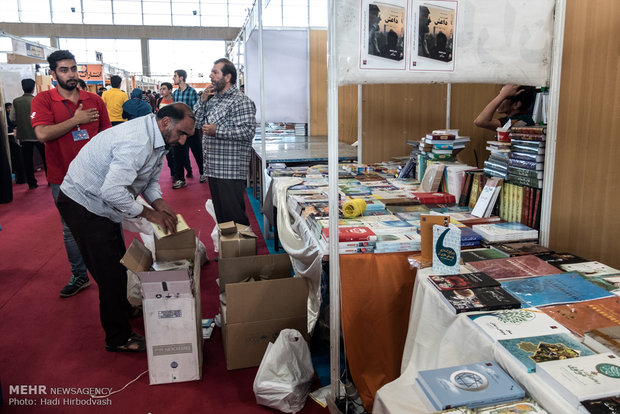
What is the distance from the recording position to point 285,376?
2.13 m

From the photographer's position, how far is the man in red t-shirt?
3.04 m

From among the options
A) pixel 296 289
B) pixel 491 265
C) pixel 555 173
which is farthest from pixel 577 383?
pixel 296 289

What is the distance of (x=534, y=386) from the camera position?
42.6 inches

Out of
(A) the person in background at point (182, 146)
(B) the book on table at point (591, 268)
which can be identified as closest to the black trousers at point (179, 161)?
(A) the person in background at point (182, 146)

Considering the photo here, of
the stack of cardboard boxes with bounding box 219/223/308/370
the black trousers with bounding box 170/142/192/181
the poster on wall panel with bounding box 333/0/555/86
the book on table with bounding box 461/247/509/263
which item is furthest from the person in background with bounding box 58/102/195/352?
the black trousers with bounding box 170/142/192/181

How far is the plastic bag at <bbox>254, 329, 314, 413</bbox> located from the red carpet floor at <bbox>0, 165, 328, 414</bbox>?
7 centimetres

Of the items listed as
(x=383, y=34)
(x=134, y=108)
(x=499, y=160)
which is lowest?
(x=499, y=160)

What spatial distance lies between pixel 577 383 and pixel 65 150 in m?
3.12

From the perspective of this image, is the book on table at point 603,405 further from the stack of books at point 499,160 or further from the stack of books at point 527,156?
the stack of books at point 499,160

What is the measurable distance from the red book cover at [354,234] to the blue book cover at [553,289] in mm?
623

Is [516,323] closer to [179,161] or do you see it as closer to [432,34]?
[432,34]

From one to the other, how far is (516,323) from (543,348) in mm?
154

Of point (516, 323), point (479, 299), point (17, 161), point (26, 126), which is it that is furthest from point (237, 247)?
point (17, 161)

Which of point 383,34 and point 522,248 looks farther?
point 522,248
